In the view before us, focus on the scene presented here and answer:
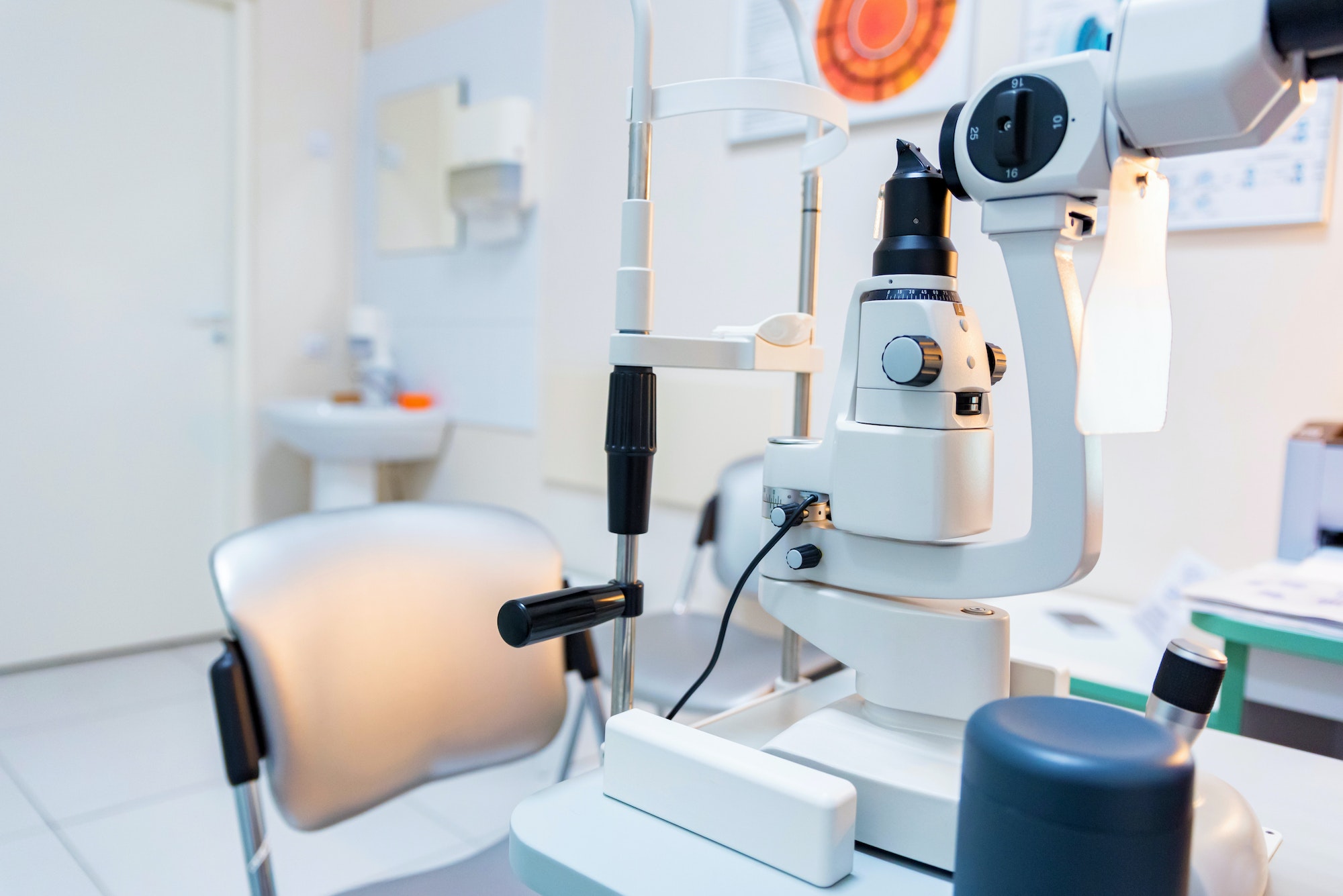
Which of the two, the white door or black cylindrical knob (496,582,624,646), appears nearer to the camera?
black cylindrical knob (496,582,624,646)

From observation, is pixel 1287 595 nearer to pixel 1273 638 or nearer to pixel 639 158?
pixel 1273 638

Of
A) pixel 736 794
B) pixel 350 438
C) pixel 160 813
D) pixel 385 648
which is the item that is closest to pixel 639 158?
pixel 736 794

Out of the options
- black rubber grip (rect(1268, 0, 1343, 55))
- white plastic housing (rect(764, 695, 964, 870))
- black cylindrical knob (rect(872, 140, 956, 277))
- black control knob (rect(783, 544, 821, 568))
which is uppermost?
black rubber grip (rect(1268, 0, 1343, 55))

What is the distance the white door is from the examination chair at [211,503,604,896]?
216 cm

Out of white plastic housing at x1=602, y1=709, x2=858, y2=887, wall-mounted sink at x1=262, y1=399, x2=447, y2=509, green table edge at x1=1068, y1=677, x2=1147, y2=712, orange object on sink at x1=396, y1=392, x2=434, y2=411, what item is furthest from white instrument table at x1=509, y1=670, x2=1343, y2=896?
orange object on sink at x1=396, y1=392, x2=434, y2=411

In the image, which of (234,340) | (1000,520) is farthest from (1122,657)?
(234,340)

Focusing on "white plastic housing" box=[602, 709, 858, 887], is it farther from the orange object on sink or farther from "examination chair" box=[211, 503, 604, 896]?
the orange object on sink

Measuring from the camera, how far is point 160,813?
6.09 feet

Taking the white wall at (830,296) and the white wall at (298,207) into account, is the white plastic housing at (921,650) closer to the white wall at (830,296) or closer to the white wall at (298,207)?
the white wall at (830,296)

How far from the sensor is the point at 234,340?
3.03 metres

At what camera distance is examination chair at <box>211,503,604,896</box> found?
861 millimetres

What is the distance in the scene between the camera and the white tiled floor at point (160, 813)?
5.34 ft

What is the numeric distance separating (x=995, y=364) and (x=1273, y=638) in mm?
653

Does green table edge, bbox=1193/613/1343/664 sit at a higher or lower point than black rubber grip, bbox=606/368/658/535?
lower
